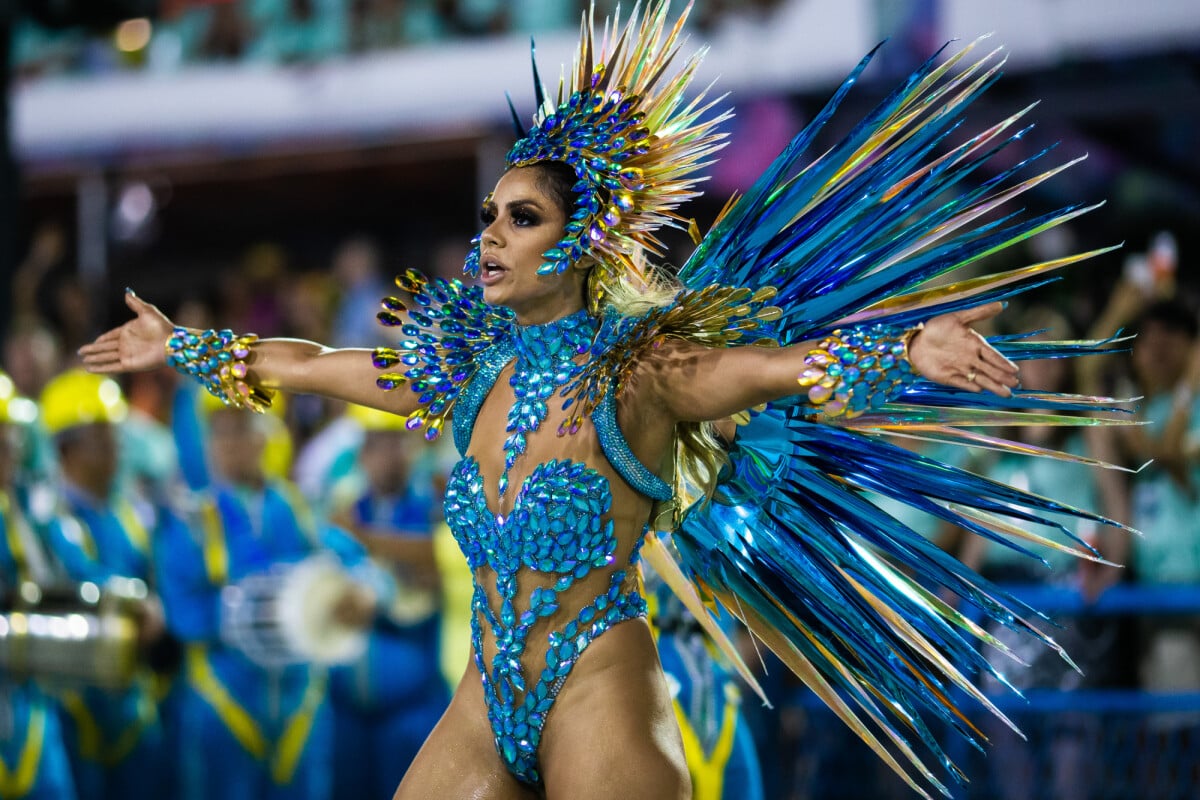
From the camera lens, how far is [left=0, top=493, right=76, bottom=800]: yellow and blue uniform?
571cm

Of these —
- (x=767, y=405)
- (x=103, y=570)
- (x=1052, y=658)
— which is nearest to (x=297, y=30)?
(x=103, y=570)

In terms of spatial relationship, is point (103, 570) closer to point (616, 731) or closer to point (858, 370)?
point (616, 731)

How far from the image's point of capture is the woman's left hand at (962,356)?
2441 mm

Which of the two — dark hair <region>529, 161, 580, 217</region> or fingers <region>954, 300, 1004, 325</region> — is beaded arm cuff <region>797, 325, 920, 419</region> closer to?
fingers <region>954, 300, 1004, 325</region>

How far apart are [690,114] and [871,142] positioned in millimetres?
376

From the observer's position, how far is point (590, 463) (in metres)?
2.93

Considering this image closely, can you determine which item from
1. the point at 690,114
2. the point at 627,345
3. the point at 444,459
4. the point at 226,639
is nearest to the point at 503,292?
the point at 627,345

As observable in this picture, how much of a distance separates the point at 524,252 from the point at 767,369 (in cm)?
58

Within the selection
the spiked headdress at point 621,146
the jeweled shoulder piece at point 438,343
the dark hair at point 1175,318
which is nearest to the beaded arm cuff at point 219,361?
the jeweled shoulder piece at point 438,343

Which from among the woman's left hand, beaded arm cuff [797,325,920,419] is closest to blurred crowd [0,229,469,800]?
beaded arm cuff [797,325,920,419]

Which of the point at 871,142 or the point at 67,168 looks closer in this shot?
the point at 871,142

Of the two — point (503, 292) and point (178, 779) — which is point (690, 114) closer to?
point (503, 292)

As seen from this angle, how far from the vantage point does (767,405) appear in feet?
10.1

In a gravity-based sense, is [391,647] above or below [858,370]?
below
